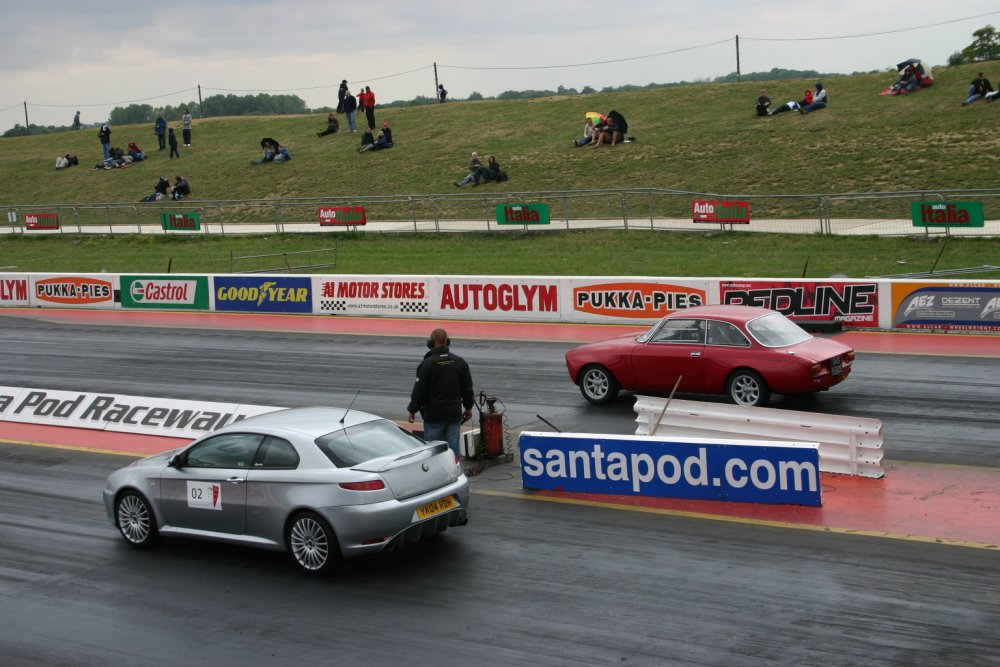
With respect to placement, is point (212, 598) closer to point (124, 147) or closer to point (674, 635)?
point (674, 635)

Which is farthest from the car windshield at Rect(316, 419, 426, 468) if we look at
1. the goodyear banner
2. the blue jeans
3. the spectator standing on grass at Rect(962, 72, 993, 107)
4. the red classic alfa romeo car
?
the spectator standing on grass at Rect(962, 72, 993, 107)

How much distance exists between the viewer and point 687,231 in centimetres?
3406

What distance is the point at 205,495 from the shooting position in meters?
10.0

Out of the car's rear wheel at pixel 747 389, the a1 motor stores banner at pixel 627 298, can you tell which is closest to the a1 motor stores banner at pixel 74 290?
the a1 motor stores banner at pixel 627 298

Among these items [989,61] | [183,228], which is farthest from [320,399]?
[989,61]

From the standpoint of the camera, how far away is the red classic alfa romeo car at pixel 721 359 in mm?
14633

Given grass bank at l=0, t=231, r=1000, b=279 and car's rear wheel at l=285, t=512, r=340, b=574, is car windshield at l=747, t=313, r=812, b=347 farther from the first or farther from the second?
grass bank at l=0, t=231, r=1000, b=279

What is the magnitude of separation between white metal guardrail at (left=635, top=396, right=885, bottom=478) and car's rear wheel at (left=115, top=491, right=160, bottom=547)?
5825 millimetres

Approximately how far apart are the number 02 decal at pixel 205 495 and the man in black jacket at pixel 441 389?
2425 millimetres

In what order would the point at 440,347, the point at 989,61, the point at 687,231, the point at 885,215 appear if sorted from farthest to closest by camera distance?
1. the point at 989,61
2. the point at 687,231
3. the point at 885,215
4. the point at 440,347

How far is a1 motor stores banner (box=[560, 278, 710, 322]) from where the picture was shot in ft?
73.7

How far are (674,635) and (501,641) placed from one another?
4.12 ft

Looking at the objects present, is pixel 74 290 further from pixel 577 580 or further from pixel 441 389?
pixel 577 580

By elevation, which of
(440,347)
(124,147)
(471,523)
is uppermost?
(124,147)
